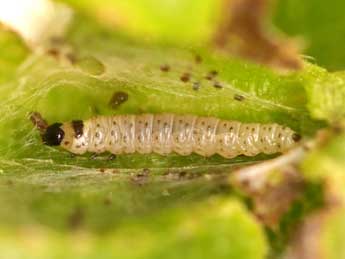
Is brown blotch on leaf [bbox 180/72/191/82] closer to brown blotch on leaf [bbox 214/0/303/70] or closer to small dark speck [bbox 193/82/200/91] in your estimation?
small dark speck [bbox 193/82/200/91]

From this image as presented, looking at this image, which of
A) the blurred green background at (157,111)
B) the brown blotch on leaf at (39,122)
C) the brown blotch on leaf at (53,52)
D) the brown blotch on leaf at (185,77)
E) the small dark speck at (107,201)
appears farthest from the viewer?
the brown blotch on leaf at (39,122)

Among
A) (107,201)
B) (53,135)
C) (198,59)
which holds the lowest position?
(107,201)

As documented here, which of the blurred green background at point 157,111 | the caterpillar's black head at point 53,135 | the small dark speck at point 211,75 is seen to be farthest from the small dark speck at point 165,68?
the caterpillar's black head at point 53,135

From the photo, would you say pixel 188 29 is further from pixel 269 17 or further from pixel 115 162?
pixel 115 162

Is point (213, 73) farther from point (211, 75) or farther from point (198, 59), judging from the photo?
point (198, 59)

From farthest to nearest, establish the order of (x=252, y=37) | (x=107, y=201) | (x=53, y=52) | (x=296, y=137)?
(x=296, y=137) → (x=53, y=52) → (x=107, y=201) → (x=252, y=37)

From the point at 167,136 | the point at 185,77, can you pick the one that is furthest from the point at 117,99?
the point at 185,77

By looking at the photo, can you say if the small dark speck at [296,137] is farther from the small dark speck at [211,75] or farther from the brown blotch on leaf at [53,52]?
the brown blotch on leaf at [53,52]
